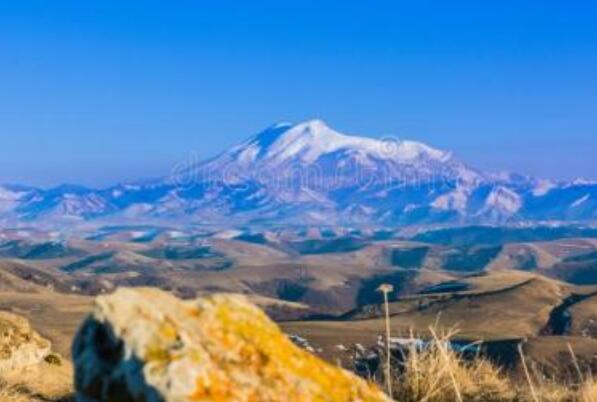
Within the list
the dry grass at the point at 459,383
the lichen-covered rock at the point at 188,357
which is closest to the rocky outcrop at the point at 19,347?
the dry grass at the point at 459,383

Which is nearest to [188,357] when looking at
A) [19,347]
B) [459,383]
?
[459,383]

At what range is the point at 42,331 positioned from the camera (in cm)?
14700

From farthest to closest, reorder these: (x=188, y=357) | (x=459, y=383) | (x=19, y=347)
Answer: (x=19, y=347)
(x=459, y=383)
(x=188, y=357)

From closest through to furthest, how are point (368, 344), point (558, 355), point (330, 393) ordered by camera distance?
point (330, 393)
point (558, 355)
point (368, 344)

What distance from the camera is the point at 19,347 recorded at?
22.5 metres

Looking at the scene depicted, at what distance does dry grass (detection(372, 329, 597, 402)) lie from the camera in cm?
1047

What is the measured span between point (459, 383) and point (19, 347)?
1370 cm

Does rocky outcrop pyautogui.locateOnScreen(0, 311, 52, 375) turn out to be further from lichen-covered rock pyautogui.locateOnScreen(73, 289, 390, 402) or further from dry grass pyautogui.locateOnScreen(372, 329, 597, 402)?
lichen-covered rock pyautogui.locateOnScreen(73, 289, 390, 402)

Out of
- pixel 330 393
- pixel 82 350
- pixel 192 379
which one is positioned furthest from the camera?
pixel 330 393

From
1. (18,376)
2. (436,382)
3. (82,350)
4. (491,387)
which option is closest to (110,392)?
(82,350)

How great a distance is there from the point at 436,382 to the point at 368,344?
6184 inches

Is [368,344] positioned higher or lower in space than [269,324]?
lower

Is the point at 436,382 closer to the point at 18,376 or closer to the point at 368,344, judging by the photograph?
the point at 18,376

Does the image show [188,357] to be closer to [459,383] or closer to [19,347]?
[459,383]
